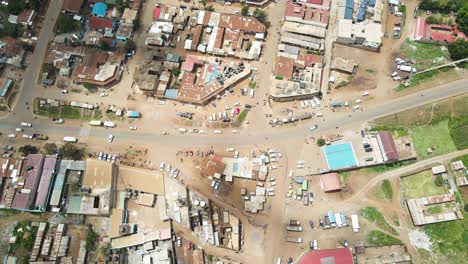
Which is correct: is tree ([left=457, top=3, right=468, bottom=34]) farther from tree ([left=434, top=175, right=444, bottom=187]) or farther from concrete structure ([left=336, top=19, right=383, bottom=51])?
tree ([left=434, top=175, right=444, bottom=187])

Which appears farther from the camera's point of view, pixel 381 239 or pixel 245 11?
pixel 245 11

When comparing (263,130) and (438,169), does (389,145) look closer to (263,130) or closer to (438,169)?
(438,169)

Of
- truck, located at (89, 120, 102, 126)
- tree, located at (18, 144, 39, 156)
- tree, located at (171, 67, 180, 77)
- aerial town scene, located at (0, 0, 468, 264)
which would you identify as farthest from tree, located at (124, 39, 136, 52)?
tree, located at (18, 144, 39, 156)

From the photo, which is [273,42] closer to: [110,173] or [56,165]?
[110,173]

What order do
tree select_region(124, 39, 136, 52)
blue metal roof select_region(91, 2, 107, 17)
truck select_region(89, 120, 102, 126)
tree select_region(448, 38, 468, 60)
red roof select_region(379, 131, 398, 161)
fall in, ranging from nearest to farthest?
red roof select_region(379, 131, 398, 161) → truck select_region(89, 120, 102, 126) → tree select_region(448, 38, 468, 60) → tree select_region(124, 39, 136, 52) → blue metal roof select_region(91, 2, 107, 17)

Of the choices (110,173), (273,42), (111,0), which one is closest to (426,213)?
(273,42)

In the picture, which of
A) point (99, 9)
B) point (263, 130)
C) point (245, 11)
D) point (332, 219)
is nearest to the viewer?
point (332, 219)

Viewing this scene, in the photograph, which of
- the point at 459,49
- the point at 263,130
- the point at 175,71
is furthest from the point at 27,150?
the point at 459,49
